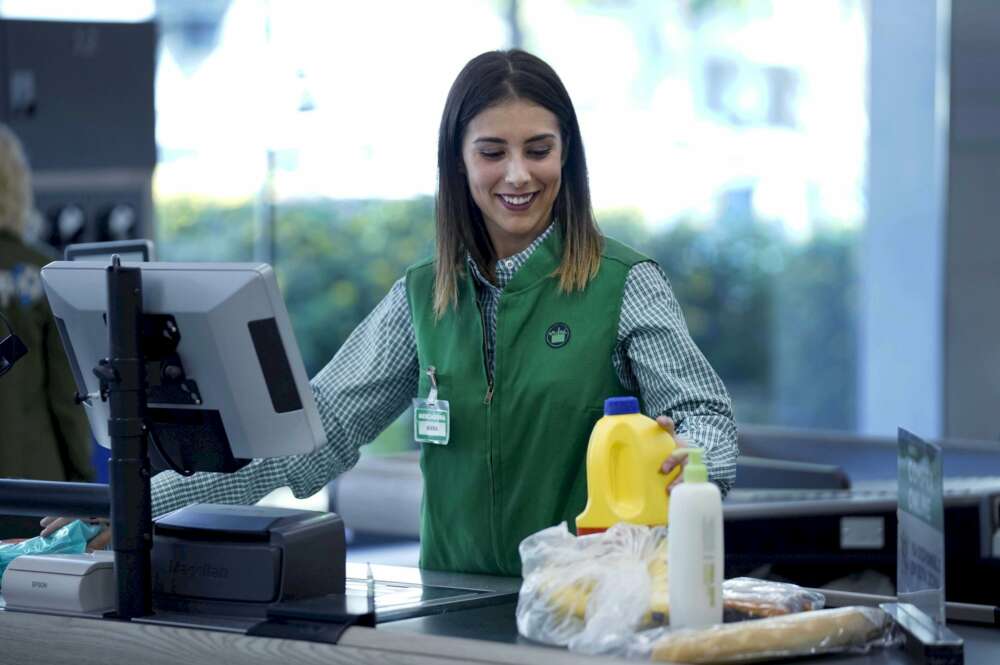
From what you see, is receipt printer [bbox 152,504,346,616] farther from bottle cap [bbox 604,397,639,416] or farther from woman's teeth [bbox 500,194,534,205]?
woman's teeth [bbox 500,194,534,205]

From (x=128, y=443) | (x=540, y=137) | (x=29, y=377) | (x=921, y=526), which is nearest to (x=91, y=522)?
(x=128, y=443)

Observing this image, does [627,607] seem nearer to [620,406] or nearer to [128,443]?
Answer: [620,406]

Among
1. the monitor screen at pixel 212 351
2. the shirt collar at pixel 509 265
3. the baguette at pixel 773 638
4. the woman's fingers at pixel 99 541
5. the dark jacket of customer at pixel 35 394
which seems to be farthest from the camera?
the dark jacket of customer at pixel 35 394

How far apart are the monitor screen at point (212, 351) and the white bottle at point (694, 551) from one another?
1.75 ft

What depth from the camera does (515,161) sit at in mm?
2412

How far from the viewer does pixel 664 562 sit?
5.91 ft

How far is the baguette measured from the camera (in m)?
1.66

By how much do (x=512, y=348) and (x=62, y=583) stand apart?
2.58 ft

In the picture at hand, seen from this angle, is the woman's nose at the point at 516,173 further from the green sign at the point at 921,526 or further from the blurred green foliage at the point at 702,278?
the blurred green foliage at the point at 702,278

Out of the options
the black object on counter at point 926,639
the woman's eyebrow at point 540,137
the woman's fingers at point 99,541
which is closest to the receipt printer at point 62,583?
the woman's fingers at point 99,541

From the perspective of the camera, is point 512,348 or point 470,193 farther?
point 470,193

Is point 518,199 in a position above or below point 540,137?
below

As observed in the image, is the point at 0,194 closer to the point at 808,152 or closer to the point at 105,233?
the point at 105,233

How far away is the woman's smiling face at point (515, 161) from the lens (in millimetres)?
2424
